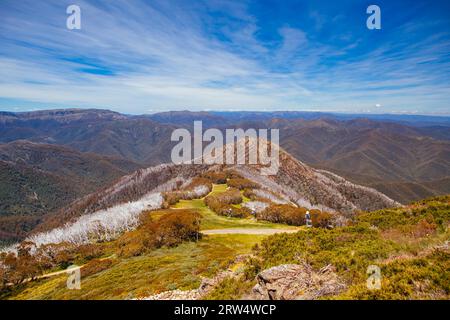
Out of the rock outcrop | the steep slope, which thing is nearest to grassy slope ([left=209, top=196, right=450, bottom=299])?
the rock outcrop

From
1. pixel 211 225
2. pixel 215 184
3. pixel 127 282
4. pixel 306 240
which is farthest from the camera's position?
pixel 215 184

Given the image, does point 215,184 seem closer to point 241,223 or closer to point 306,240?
point 241,223

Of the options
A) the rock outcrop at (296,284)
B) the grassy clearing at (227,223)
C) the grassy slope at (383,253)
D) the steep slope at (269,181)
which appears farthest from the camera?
the steep slope at (269,181)

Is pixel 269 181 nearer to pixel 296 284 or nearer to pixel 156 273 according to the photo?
pixel 156 273

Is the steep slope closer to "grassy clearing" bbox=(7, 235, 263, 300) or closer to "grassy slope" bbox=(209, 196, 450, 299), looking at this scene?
"grassy clearing" bbox=(7, 235, 263, 300)

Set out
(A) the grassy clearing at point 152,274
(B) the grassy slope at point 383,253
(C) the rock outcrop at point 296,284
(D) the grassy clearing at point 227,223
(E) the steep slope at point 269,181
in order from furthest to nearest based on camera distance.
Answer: (E) the steep slope at point 269,181, (D) the grassy clearing at point 227,223, (A) the grassy clearing at point 152,274, (C) the rock outcrop at point 296,284, (B) the grassy slope at point 383,253

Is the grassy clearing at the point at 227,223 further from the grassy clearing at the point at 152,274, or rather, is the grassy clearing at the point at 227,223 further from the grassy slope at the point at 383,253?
the grassy slope at the point at 383,253

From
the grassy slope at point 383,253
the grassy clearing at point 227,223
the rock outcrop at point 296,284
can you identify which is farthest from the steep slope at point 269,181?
the rock outcrop at point 296,284

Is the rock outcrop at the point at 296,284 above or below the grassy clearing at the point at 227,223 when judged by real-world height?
above
